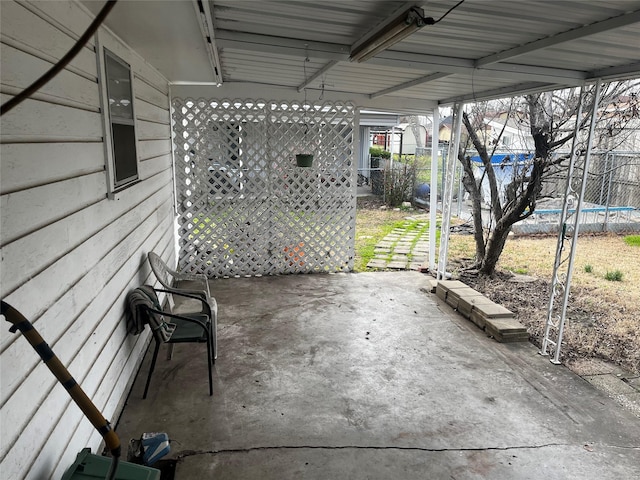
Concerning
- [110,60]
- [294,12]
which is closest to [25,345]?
[110,60]

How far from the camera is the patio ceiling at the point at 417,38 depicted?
1.98 m

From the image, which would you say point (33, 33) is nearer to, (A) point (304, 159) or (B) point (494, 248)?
(A) point (304, 159)

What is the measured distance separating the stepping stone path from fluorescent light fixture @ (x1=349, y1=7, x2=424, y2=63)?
369cm

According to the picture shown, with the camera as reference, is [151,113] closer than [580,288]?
Yes

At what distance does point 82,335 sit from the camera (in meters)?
1.90

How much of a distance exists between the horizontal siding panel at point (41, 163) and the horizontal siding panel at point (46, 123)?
0.09 feet

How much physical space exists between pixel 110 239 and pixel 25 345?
1.08 meters

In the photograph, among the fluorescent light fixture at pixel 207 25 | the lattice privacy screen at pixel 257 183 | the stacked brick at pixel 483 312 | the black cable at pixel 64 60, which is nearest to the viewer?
the black cable at pixel 64 60

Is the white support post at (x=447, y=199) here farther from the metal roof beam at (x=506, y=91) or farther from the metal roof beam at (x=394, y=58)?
the metal roof beam at (x=394, y=58)

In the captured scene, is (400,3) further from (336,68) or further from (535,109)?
(535,109)

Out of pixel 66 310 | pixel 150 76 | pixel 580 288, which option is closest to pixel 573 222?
pixel 580 288

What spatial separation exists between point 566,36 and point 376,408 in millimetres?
2391

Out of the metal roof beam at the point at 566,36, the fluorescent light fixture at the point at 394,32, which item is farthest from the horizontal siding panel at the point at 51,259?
the metal roof beam at the point at 566,36

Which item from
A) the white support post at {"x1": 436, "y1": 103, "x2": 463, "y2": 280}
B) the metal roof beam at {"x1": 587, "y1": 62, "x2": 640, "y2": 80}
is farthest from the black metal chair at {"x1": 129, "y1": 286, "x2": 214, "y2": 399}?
the metal roof beam at {"x1": 587, "y1": 62, "x2": 640, "y2": 80}
